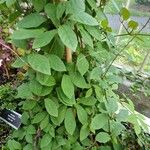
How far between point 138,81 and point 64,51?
439 millimetres

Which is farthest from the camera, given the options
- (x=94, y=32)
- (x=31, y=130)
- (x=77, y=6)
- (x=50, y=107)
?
(x=31, y=130)

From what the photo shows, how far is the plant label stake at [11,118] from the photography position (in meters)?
1.35

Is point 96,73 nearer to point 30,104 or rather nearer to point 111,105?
point 111,105

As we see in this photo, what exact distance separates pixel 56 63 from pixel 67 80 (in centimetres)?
9

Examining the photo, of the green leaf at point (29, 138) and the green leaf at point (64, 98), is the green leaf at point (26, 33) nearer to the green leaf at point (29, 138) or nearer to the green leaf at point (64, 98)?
the green leaf at point (64, 98)

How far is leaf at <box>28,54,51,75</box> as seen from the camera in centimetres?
91

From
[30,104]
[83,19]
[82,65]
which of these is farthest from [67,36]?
[30,104]

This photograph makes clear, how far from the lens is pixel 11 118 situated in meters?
1.43

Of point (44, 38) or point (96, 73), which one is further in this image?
point (96, 73)

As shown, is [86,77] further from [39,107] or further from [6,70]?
[6,70]

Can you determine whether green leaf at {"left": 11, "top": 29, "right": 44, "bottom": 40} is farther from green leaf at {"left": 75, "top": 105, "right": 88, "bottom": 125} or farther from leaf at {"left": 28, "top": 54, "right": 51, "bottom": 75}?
green leaf at {"left": 75, "top": 105, "right": 88, "bottom": 125}

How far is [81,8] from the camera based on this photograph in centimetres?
86

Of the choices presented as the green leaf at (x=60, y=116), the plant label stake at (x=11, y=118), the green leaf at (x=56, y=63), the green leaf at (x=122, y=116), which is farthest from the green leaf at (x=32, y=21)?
the plant label stake at (x=11, y=118)

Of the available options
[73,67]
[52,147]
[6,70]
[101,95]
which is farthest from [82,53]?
[6,70]
